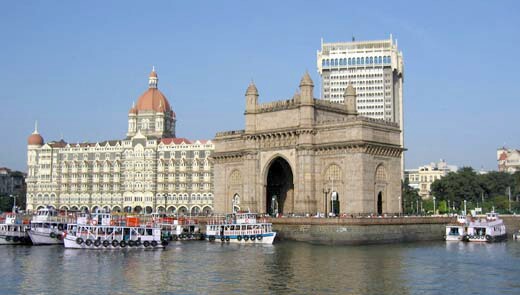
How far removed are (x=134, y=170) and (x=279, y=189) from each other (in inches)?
2542

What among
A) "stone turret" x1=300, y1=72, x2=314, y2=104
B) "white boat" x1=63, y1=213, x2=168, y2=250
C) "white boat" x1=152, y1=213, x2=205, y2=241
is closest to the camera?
"white boat" x1=63, y1=213, x2=168, y2=250

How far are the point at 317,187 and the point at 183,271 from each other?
3550 centimetres

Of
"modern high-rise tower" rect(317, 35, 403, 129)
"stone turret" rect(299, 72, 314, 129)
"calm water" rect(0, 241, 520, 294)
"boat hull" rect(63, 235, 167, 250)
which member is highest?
"modern high-rise tower" rect(317, 35, 403, 129)

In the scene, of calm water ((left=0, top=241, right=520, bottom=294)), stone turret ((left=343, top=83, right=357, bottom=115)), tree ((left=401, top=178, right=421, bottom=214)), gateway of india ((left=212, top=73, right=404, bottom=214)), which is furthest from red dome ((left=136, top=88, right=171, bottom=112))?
calm water ((left=0, top=241, right=520, bottom=294))

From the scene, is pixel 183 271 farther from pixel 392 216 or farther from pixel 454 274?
pixel 392 216

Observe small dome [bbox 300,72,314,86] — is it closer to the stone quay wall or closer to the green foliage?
the stone quay wall

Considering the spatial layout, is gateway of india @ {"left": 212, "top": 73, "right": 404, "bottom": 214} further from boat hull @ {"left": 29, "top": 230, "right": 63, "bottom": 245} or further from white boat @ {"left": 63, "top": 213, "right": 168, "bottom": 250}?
boat hull @ {"left": 29, "top": 230, "right": 63, "bottom": 245}

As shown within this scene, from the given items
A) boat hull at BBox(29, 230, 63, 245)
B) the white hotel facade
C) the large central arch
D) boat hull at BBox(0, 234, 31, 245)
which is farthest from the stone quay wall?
the white hotel facade

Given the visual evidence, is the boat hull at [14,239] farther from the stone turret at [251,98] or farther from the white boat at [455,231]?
the white boat at [455,231]

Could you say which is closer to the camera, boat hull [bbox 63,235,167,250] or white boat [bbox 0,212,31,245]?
boat hull [bbox 63,235,167,250]

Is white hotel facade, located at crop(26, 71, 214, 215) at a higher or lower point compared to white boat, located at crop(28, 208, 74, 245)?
higher

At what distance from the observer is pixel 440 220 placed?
86500mm

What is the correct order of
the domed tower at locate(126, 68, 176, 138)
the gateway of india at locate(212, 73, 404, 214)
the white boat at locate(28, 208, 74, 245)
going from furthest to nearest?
the domed tower at locate(126, 68, 176, 138)
the gateway of india at locate(212, 73, 404, 214)
the white boat at locate(28, 208, 74, 245)

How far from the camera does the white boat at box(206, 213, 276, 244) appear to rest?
77.3 meters
